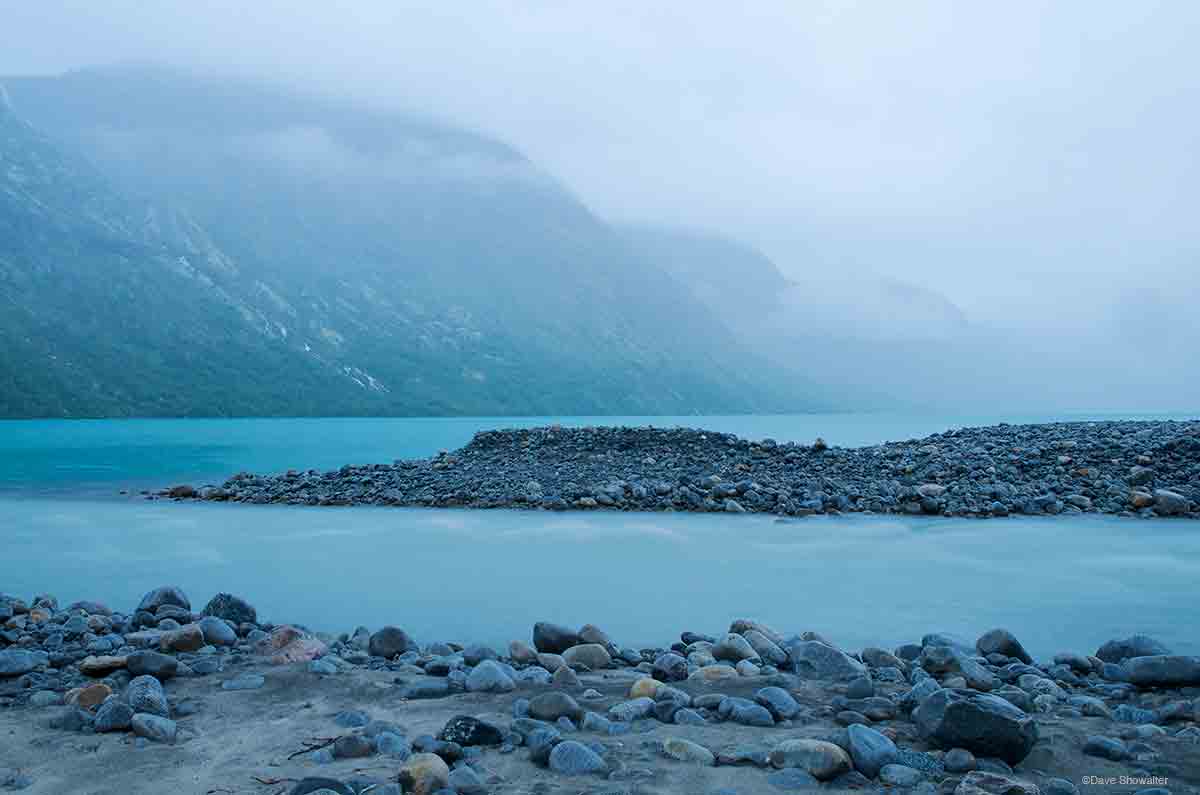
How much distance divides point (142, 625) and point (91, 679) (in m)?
2.07

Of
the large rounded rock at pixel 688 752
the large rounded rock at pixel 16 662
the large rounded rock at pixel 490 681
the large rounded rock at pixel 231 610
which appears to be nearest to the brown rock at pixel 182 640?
the large rounded rock at pixel 16 662

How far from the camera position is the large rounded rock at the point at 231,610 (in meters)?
8.63

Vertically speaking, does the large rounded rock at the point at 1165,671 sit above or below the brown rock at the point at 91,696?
above

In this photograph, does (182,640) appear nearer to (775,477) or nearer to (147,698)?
(147,698)

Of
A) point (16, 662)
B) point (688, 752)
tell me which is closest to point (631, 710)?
point (688, 752)

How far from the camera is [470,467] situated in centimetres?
2820

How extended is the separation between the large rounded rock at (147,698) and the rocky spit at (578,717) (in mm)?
16

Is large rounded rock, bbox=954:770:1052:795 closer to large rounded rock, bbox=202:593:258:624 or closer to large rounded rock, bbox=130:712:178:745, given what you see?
large rounded rock, bbox=130:712:178:745

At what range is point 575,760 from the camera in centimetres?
458

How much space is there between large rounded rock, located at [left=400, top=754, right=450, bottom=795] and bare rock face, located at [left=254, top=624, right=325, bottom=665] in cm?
308

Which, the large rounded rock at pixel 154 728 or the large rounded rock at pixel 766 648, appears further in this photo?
the large rounded rock at pixel 766 648

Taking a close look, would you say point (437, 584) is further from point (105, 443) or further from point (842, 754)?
point (105, 443)

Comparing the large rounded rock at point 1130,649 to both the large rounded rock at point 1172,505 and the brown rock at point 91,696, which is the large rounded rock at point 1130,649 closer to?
the brown rock at point 91,696

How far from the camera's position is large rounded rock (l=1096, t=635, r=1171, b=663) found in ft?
23.6
